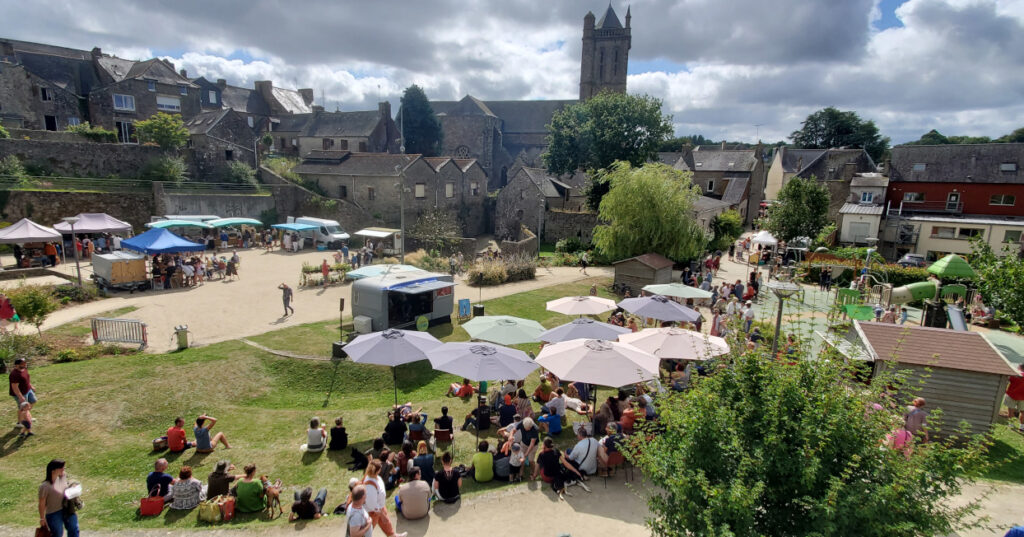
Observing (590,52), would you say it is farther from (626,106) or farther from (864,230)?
(864,230)

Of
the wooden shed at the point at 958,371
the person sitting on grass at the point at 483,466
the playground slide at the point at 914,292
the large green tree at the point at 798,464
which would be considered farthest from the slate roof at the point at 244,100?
the large green tree at the point at 798,464

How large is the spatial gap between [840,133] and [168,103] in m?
80.2

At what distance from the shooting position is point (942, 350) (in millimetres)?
9680

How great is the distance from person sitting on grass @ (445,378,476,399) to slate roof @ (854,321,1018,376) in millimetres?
8263

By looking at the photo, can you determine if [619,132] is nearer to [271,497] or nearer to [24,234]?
[24,234]

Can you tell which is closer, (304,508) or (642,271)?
(304,508)

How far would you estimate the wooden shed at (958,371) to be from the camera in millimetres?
9328

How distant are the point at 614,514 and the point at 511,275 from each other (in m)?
16.7

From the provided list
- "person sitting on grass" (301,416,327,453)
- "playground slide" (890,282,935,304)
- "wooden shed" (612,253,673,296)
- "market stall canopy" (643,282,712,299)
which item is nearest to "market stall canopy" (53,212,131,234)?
"person sitting on grass" (301,416,327,453)

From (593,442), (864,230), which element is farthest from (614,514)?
(864,230)

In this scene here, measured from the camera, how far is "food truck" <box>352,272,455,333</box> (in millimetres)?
14664

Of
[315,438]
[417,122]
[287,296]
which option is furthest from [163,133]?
[315,438]

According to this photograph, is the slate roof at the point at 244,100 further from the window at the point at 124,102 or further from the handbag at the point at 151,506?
the handbag at the point at 151,506

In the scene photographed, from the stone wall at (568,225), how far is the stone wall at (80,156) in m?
28.1
